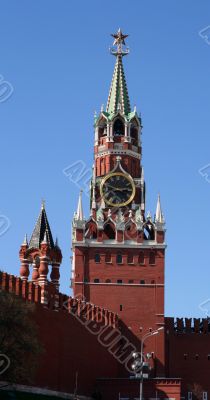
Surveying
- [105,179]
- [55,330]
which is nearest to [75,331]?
[55,330]

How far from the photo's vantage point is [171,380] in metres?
75.8

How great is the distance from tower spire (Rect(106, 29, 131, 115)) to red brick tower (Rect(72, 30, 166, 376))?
16.1 ft

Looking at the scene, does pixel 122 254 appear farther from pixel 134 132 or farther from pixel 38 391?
pixel 38 391

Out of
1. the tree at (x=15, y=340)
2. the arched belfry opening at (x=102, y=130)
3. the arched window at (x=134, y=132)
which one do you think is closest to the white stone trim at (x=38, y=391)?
the tree at (x=15, y=340)

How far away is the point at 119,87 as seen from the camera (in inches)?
3602

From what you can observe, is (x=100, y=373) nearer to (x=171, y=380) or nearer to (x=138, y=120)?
(x=171, y=380)

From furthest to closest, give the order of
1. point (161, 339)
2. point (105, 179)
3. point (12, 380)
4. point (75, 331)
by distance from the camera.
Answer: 1. point (105, 179)
2. point (161, 339)
3. point (75, 331)
4. point (12, 380)

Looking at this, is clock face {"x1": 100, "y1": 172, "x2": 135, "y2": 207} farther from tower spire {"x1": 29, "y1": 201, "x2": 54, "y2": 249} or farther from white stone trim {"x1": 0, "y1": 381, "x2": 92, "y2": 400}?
white stone trim {"x1": 0, "y1": 381, "x2": 92, "y2": 400}

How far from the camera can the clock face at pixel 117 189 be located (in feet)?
285

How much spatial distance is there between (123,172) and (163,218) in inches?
236

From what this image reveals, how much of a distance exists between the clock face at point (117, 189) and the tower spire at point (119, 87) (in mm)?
6481

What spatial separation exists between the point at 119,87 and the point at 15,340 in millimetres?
47495

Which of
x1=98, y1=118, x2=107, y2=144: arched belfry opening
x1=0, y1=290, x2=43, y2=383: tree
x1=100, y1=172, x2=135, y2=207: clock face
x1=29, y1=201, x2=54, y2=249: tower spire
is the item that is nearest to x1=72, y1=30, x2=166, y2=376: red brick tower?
x1=100, y1=172, x2=135, y2=207: clock face

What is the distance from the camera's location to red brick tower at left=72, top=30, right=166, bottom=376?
270ft
